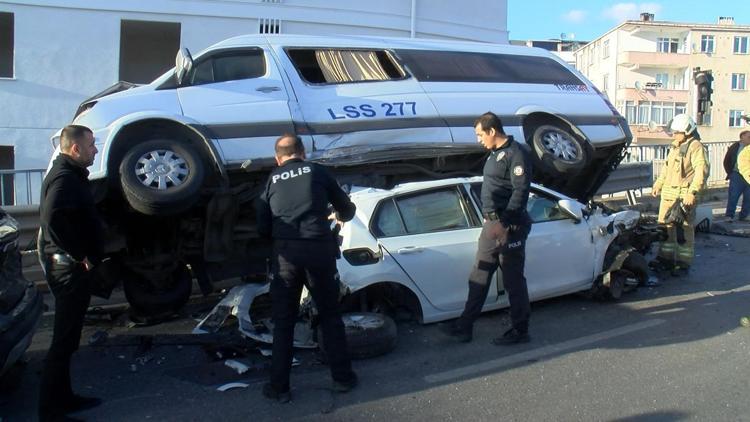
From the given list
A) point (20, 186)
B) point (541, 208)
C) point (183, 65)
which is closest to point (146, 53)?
point (20, 186)

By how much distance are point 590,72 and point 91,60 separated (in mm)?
54703

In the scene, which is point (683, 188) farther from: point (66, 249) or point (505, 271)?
point (66, 249)

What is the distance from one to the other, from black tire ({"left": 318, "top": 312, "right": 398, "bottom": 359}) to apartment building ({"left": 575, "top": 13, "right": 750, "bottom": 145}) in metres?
49.3

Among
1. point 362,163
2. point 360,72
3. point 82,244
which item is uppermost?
point 360,72

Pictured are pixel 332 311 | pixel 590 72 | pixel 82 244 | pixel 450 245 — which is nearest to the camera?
pixel 82 244

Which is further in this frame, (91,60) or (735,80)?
(735,80)

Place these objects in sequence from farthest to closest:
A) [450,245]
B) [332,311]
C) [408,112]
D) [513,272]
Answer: [408,112], [450,245], [513,272], [332,311]

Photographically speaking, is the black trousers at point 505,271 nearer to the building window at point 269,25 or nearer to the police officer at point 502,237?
the police officer at point 502,237

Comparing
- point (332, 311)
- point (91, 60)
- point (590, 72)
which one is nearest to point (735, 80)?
point (590, 72)

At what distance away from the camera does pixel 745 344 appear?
514 centimetres

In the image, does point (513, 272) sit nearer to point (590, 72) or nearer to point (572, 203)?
point (572, 203)

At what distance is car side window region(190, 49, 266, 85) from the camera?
6199 millimetres

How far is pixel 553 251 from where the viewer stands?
590 centimetres

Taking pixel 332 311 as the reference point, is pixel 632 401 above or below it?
below
